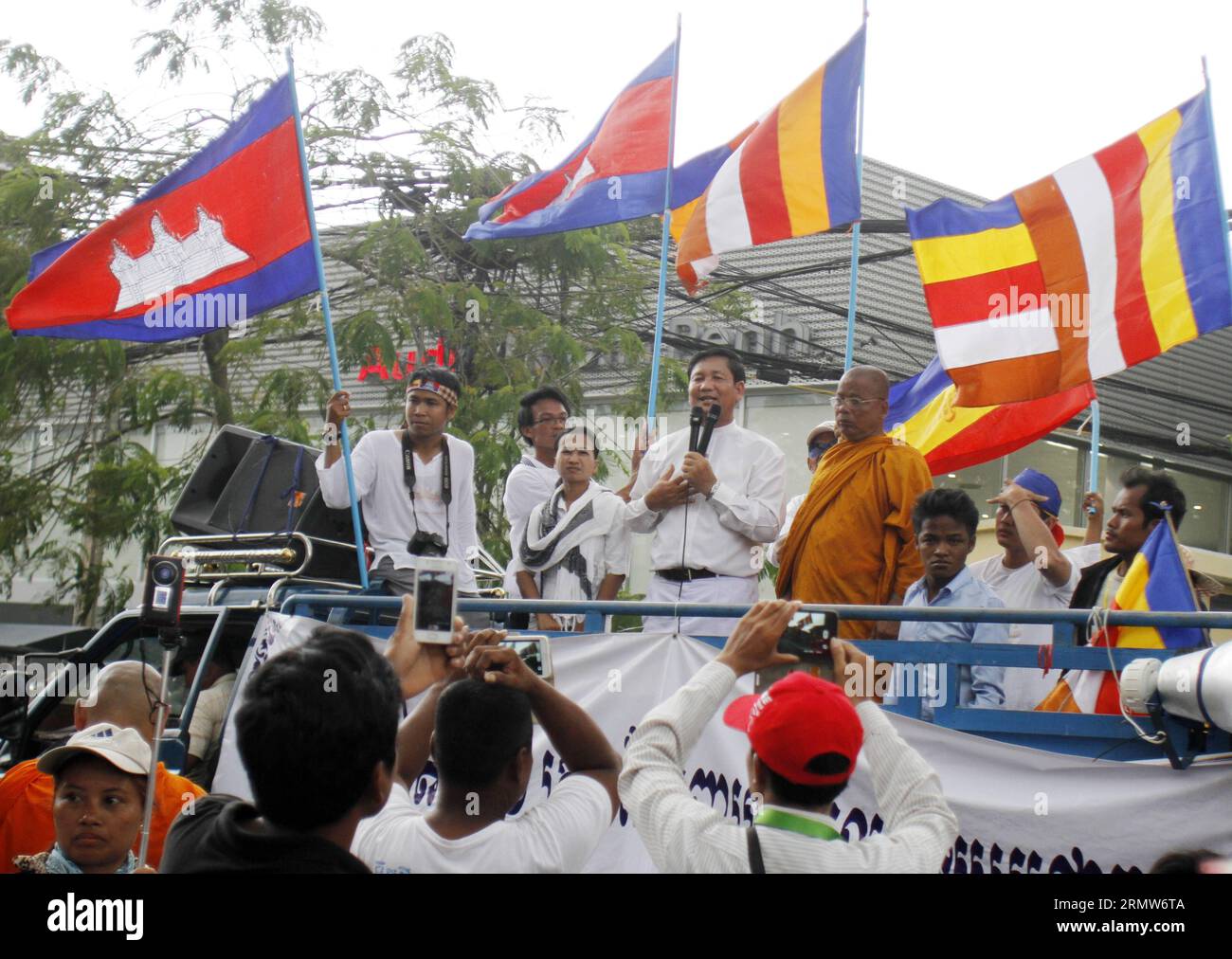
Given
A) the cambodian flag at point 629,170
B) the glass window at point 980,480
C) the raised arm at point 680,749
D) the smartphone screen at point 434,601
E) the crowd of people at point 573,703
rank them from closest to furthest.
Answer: the crowd of people at point 573,703 → the raised arm at point 680,749 → the smartphone screen at point 434,601 → the cambodian flag at point 629,170 → the glass window at point 980,480

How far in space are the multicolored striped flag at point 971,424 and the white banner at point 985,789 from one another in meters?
3.10

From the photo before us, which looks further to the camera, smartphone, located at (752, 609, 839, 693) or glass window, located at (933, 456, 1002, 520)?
glass window, located at (933, 456, 1002, 520)

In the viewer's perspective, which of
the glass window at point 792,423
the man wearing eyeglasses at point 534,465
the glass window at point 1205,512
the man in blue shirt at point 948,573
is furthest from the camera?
the glass window at point 1205,512

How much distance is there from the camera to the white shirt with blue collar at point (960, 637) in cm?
478

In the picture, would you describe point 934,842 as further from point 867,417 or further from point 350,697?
point 867,417

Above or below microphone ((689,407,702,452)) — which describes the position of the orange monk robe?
below

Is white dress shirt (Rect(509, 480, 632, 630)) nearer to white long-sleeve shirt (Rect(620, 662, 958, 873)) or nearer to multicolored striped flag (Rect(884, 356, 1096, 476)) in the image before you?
multicolored striped flag (Rect(884, 356, 1096, 476))

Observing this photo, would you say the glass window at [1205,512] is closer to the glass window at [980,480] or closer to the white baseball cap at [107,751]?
the glass window at [980,480]

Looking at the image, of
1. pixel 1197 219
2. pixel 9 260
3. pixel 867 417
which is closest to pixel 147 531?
pixel 9 260

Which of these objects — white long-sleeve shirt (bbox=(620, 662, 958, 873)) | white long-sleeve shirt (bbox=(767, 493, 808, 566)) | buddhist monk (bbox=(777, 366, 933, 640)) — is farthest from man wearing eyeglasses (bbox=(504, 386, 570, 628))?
white long-sleeve shirt (bbox=(620, 662, 958, 873))

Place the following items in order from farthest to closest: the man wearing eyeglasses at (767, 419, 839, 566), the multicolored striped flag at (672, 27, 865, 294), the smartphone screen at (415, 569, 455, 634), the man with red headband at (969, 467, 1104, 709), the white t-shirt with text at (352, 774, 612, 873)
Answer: the multicolored striped flag at (672, 27, 865, 294) < the man wearing eyeglasses at (767, 419, 839, 566) < the man with red headband at (969, 467, 1104, 709) < the smartphone screen at (415, 569, 455, 634) < the white t-shirt with text at (352, 774, 612, 873)

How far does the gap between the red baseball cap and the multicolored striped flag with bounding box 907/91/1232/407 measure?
4356 millimetres

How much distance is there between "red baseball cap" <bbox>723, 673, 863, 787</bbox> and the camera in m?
2.86

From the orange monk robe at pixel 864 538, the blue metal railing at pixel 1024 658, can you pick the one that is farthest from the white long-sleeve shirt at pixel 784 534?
the blue metal railing at pixel 1024 658
